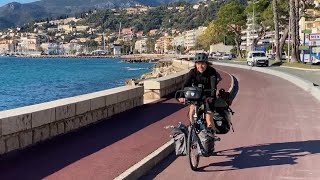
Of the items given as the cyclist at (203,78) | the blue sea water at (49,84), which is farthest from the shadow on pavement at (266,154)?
the blue sea water at (49,84)

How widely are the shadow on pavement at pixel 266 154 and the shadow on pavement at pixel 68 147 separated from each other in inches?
84.6

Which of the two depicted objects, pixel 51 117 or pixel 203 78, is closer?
pixel 203 78

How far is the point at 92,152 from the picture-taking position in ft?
28.4

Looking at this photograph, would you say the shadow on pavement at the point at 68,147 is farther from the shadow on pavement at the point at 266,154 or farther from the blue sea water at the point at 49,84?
the blue sea water at the point at 49,84

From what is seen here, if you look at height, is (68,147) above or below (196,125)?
below

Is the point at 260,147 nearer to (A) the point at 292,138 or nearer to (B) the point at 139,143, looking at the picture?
(A) the point at 292,138

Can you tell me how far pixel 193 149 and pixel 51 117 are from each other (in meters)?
3.03

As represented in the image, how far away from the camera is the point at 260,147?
983cm

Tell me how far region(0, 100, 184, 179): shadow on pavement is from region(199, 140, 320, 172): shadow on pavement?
215cm

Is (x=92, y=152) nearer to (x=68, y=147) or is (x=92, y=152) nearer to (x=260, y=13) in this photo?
(x=68, y=147)

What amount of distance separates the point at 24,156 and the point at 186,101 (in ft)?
8.92

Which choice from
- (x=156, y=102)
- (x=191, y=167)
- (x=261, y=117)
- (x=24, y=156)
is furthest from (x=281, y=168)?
(x=156, y=102)

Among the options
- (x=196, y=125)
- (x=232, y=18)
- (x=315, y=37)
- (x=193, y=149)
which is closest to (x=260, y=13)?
(x=232, y=18)

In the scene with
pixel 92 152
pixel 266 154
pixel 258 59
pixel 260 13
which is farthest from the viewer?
pixel 260 13
